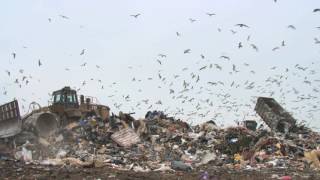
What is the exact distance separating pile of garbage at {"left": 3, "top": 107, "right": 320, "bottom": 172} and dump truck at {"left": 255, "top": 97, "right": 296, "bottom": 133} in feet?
0.27

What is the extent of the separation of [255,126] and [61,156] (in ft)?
30.1

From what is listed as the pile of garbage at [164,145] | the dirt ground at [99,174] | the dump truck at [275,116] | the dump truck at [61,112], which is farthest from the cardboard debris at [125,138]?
the dirt ground at [99,174]

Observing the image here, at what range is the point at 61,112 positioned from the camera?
18.2m

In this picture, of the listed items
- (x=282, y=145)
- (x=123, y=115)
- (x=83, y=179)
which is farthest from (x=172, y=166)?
(x=123, y=115)

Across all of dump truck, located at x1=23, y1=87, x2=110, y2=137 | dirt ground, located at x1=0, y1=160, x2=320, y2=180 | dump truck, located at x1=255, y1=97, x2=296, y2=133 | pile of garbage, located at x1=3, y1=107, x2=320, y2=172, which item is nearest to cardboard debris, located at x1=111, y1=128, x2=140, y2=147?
pile of garbage, located at x1=3, y1=107, x2=320, y2=172

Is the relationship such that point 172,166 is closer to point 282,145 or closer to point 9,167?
point 9,167

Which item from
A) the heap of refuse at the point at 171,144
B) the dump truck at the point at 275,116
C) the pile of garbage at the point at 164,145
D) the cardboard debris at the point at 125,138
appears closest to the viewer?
the heap of refuse at the point at 171,144

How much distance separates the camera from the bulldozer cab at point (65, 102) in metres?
18.2

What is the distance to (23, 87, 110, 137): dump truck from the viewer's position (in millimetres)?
16672

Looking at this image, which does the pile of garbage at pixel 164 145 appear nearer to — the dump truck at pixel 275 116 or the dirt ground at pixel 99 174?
the dump truck at pixel 275 116

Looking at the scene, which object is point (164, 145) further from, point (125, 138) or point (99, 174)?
point (99, 174)

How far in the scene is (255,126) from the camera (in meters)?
20.0

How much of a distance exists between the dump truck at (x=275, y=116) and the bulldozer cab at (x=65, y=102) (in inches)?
260

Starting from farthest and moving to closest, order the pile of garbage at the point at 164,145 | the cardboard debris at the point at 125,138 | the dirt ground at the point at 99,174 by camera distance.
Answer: the cardboard debris at the point at 125,138 → the pile of garbage at the point at 164,145 → the dirt ground at the point at 99,174
